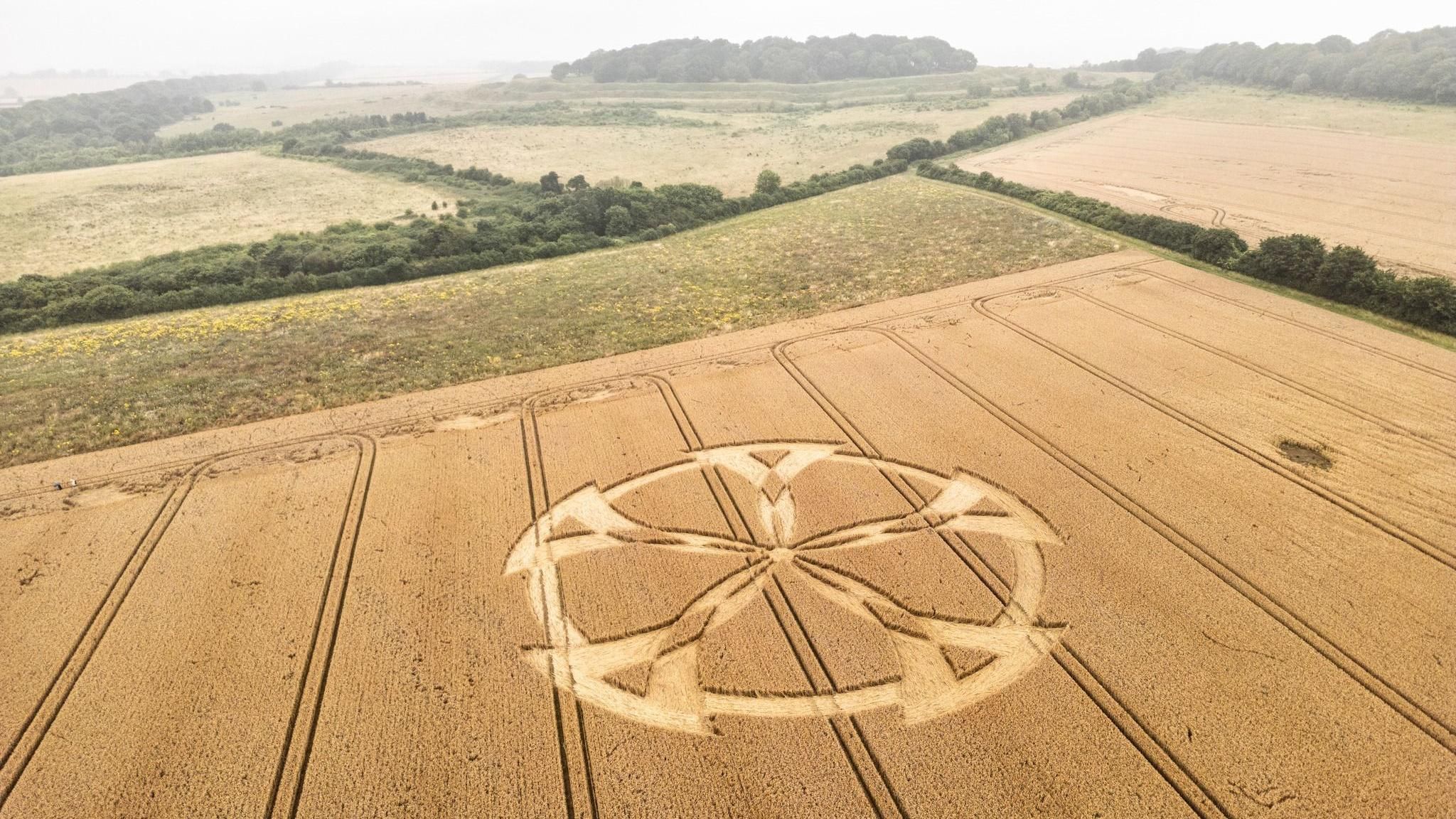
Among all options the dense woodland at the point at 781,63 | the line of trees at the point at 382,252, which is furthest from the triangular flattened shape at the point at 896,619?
the dense woodland at the point at 781,63

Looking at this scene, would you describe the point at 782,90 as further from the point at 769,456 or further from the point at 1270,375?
the point at 769,456

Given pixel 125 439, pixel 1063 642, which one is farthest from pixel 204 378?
pixel 1063 642

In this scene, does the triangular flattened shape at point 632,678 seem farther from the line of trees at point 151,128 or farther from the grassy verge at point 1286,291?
the line of trees at point 151,128

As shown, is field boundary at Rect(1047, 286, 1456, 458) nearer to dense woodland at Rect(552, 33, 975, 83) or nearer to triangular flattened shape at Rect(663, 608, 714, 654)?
triangular flattened shape at Rect(663, 608, 714, 654)

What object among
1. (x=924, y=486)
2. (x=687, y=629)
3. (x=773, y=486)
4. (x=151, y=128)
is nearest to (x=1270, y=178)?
(x=924, y=486)

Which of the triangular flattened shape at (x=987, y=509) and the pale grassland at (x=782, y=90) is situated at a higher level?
the pale grassland at (x=782, y=90)

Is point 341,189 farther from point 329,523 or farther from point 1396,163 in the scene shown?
Result: point 1396,163
